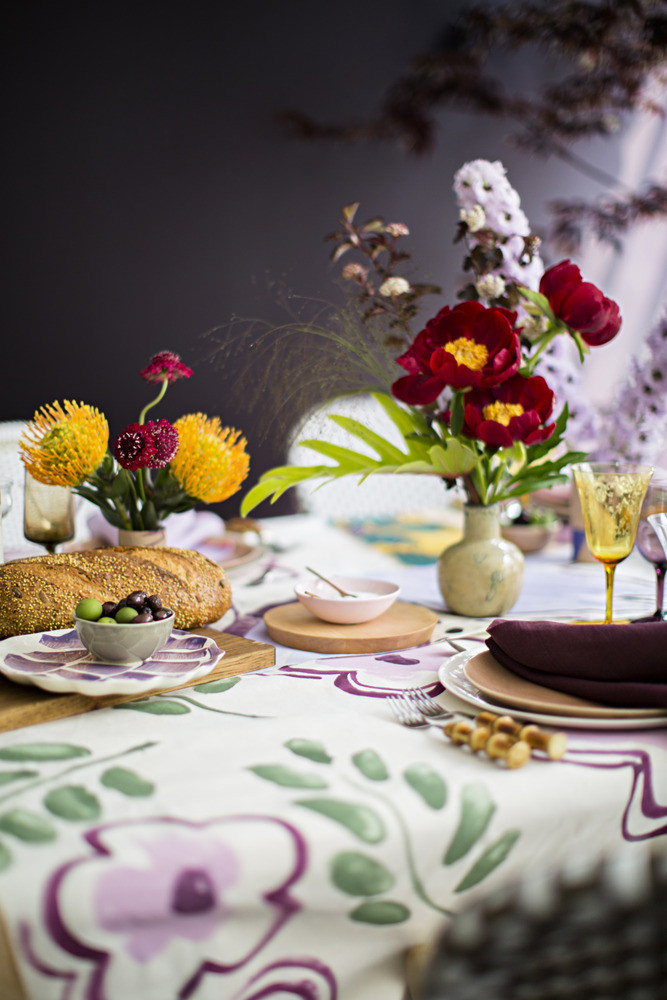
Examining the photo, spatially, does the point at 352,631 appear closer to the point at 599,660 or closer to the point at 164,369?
the point at 599,660

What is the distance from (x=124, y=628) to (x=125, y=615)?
2 cm

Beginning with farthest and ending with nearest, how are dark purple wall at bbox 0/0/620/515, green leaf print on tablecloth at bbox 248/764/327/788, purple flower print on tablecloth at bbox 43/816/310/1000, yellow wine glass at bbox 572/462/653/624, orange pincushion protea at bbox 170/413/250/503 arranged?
dark purple wall at bbox 0/0/620/515
orange pincushion protea at bbox 170/413/250/503
yellow wine glass at bbox 572/462/653/624
green leaf print on tablecloth at bbox 248/764/327/788
purple flower print on tablecloth at bbox 43/816/310/1000

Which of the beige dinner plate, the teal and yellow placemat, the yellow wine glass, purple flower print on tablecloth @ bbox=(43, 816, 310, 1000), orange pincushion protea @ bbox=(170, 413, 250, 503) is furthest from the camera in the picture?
the teal and yellow placemat

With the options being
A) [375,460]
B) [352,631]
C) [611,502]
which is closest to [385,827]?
[352,631]

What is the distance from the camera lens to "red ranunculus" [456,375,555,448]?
102 cm

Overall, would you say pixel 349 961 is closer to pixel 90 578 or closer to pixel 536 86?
pixel 90 578

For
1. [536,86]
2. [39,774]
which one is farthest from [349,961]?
[536,86]

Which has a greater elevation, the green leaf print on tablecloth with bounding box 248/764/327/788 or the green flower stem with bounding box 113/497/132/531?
the green flower stem with bounding box 113/497/132/531

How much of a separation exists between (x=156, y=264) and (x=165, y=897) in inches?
113

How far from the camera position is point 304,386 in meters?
1.15

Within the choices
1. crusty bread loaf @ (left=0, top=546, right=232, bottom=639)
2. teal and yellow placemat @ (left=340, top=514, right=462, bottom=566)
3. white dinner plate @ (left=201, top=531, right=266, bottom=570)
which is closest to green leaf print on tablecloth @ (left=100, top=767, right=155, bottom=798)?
crusty bread loaf @ (left=0, top=546, right=232, bottom=639)

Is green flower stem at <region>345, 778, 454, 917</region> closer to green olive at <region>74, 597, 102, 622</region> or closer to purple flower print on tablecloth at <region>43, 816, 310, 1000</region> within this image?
purple flower print on tablecloth at <region>43, 816, 310, 1000</region>

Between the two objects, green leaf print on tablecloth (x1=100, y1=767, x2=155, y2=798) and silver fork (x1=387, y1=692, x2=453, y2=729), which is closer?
green leaf print on tablecloth (x1=100, y1=767, x2=155, y2=798)

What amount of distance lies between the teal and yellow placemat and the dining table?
78 centimetres
